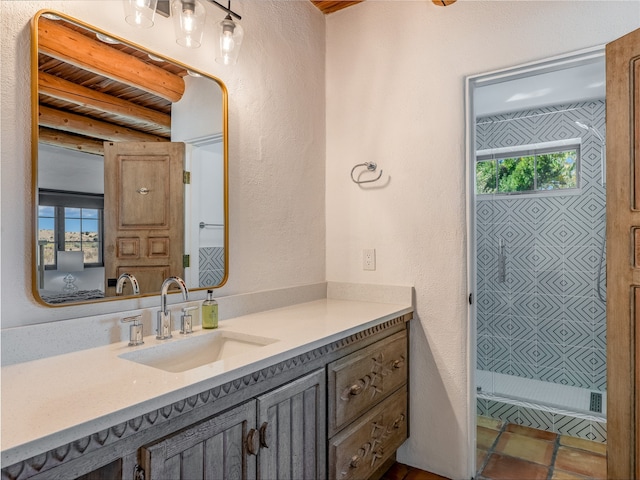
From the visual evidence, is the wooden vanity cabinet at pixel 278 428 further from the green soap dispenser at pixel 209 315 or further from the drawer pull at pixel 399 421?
the green soap dispenser at pixel 209 315

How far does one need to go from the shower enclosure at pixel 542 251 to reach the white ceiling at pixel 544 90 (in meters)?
0.03

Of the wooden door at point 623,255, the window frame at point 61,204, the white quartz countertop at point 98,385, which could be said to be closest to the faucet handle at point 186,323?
the white quartz countertop at point 98,385

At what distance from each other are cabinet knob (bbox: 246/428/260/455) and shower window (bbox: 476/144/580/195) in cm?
295

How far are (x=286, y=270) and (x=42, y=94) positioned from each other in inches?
50.1

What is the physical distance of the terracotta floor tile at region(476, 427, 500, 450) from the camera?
2402 mm

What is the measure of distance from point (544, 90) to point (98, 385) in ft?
10.6

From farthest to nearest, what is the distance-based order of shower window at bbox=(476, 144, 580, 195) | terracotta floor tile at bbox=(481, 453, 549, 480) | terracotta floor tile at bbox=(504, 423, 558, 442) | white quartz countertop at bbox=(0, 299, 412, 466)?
shower window at bbox=(476, 144, 580, 195) < terracotta floor tile at bbox=(504, 423, 558, 442) < terracotta floor tile at bbox=(481, 453, 549, 480) < white quartz countertop at bbox=(0, 299, 412, 466)

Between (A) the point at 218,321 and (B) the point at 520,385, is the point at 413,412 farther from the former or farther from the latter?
(B) the point at 520,385

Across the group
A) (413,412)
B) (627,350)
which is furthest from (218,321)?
(627,350)

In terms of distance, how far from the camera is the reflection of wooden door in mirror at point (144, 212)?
1397 mm

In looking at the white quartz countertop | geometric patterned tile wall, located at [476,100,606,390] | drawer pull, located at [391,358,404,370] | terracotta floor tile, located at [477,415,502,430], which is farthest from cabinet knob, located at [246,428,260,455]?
geometric patterned tile wall, located at [476,100,606,390]

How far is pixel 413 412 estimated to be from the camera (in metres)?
2.14

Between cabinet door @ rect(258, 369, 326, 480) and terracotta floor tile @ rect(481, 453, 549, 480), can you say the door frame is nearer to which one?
terracotta floor tile @ rect(481, 453, 549, 480)

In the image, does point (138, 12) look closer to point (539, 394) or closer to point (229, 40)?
point (229, 40)
